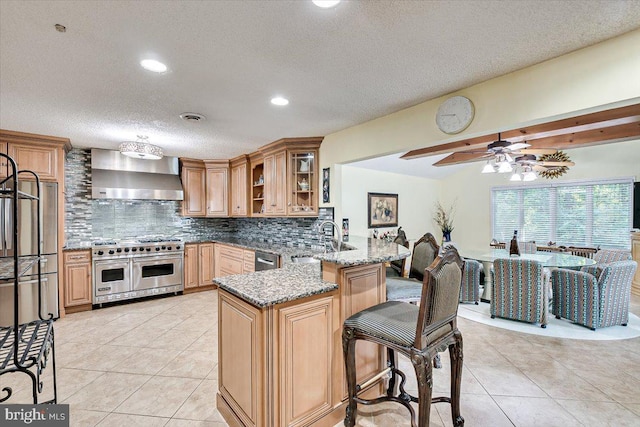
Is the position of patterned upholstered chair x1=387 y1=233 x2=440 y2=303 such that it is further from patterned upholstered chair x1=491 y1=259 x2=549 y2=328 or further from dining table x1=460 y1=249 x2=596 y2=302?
dining table x1=460 y1=249 x2=596 y2=302

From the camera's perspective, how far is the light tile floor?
1.94 metres

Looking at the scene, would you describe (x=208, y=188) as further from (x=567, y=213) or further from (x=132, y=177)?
(x=567, y=213)

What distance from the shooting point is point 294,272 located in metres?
2.16

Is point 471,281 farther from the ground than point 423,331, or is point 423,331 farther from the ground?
point 423,331

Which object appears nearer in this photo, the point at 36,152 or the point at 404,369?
the point at 404,369

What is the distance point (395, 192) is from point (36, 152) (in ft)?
19.0

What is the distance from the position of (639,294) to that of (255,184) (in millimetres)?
6672

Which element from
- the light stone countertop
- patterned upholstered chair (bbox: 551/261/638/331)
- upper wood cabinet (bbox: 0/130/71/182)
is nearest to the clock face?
the light stone countertop

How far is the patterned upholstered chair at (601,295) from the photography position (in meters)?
3.34

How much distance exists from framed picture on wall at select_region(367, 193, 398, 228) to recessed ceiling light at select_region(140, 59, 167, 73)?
4.07 meters

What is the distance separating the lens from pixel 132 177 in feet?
15.3

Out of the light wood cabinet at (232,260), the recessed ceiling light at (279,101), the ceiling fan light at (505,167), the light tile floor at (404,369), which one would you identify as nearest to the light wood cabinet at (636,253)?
the light tile floor at (404,369)

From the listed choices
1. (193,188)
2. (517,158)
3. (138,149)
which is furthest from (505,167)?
(193,188)

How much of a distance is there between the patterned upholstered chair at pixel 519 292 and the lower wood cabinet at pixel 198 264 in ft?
14.0
